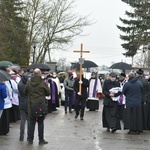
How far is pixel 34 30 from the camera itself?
42.4 m

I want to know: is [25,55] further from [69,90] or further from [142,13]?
[69,90]

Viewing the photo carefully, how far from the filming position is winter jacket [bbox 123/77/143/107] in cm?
1318

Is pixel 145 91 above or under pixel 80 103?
above

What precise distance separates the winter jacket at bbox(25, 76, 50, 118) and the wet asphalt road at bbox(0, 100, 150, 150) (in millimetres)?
949

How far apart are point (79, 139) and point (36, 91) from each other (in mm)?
2152

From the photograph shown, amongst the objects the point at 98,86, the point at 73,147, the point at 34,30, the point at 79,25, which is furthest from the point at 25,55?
the point at 73,147

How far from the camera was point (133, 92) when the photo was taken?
13.2 metres

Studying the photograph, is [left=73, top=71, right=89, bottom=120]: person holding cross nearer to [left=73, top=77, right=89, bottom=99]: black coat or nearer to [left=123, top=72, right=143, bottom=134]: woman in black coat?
[left=73, top=77, right=89, bottom=99]: black coat

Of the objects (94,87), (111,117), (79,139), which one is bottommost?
(79,139)

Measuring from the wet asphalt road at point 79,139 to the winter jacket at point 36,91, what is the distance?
949 millimetres

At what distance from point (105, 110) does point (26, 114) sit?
3313 millimetres

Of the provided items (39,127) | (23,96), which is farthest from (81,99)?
(39,127)

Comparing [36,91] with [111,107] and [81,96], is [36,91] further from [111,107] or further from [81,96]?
[81,96]

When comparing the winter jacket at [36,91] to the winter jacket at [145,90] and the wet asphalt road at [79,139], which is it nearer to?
the wet asphalt road at [79,139]
